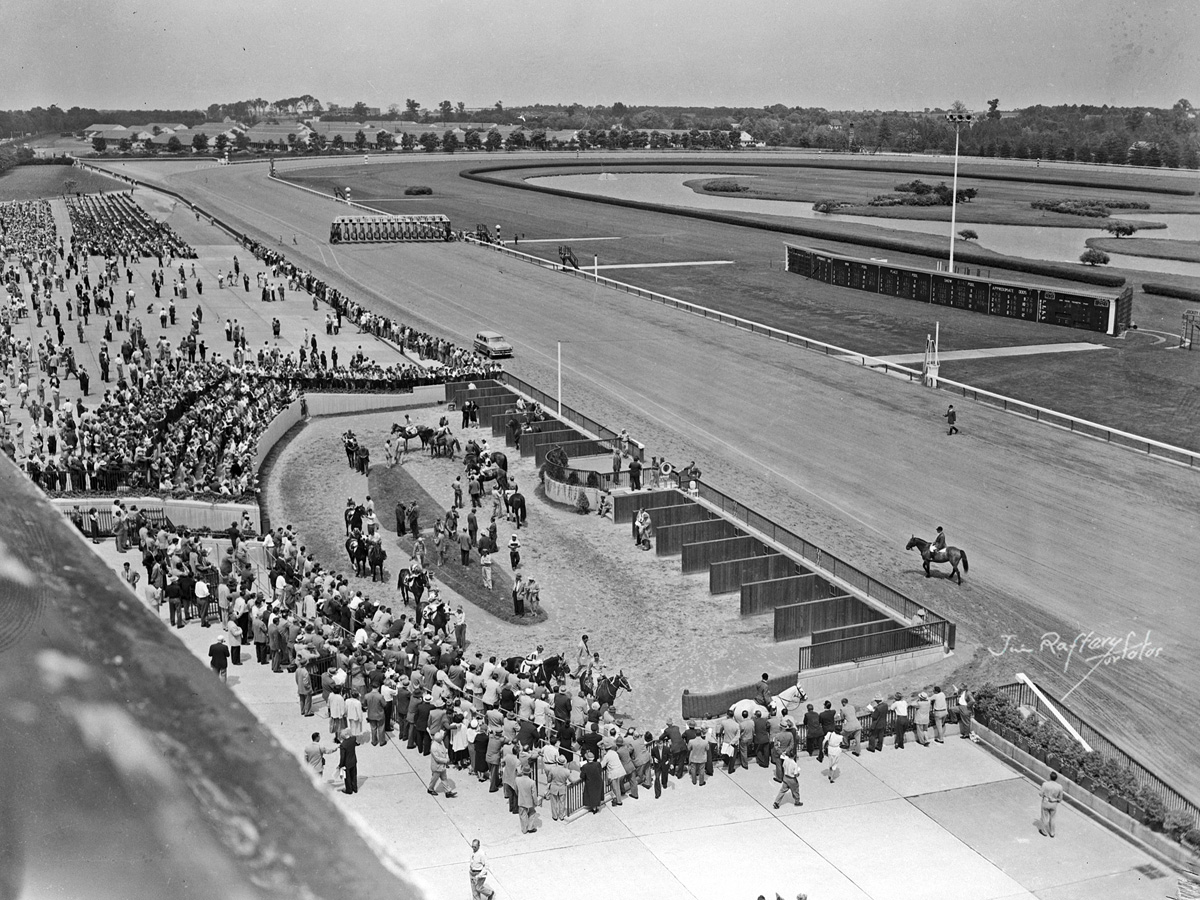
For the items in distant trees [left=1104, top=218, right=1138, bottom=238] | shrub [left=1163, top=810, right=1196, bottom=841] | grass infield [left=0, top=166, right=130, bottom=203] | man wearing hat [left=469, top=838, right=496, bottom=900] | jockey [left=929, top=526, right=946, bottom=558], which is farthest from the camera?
grass infield [left=0, top=166, right=130, bottom=203]

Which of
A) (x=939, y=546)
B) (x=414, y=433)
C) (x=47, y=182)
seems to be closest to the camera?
(x=939, y=546)

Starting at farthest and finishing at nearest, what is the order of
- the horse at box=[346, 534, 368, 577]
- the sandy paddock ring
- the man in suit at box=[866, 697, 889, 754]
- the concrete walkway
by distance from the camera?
the horse at box=[346, 534, 368, 577] < the sandy paddock ring < the man in suit at box=[866, 697, 889, 754] < the concrete walkway

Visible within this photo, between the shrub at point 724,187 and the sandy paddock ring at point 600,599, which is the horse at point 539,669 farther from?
the shrub at point 724,187

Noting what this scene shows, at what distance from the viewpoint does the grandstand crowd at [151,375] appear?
30.9 m

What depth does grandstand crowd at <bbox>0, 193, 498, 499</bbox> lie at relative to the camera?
30.9 metres

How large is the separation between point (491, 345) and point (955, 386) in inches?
717

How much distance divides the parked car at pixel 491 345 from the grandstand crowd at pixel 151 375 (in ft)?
3.62

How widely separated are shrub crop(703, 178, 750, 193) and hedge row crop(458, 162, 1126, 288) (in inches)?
584

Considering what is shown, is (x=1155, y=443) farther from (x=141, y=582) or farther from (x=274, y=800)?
(x=274, y=800)

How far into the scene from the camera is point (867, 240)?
286ft

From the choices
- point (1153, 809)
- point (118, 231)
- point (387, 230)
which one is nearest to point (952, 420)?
point (1153, 809)

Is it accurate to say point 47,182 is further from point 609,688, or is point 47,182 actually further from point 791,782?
point 791,782

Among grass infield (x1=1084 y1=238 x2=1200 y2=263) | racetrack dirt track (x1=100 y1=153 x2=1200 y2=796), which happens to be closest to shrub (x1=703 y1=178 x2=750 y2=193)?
grass infield (x1=1084 y1=238 x2=1200 y2=263)

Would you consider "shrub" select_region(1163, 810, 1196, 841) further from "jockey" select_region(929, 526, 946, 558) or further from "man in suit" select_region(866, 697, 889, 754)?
"jockey" select_region(929, 526, 946, 558)
